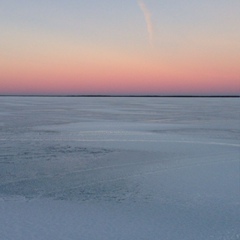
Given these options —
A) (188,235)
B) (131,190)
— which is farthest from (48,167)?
(188,235)

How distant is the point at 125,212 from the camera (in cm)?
490

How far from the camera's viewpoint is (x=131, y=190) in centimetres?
599

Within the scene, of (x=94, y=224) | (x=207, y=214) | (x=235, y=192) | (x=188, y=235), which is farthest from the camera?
(x=235, y=192)

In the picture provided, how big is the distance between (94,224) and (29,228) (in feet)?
2.79

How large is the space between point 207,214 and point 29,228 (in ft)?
8.35

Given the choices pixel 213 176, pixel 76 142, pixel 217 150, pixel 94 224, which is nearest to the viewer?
pixel 94 224

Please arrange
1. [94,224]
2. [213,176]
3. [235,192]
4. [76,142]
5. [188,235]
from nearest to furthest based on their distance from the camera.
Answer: [188,235] < [94,224] < [235,192] < [213,176] < [76,142]

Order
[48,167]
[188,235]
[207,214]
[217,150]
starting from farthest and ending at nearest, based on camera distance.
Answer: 1. [217,150]
2. [48,167]
3. [207,214]
4. [188,235]

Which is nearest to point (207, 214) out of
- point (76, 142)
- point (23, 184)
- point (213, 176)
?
point (213, 176)

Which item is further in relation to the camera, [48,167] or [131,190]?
[48,167]

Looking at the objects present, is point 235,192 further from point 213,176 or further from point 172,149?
point 172,149

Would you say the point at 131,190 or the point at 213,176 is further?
the point at 213,176

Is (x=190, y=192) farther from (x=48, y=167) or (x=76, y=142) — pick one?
(x=76, y=142)

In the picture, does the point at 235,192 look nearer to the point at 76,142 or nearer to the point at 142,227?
the point at 142,227
